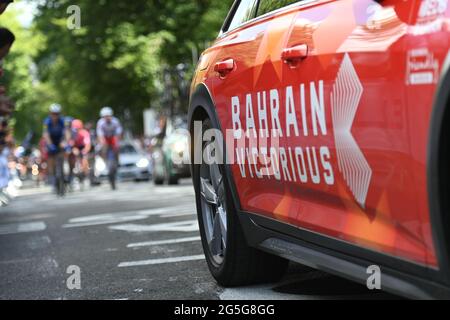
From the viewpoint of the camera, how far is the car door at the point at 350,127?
10.3 feet

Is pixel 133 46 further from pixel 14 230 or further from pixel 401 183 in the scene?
pixel 401 183

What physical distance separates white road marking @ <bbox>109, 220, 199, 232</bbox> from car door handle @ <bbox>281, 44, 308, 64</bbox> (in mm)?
4682

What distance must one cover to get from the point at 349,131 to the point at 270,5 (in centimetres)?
140

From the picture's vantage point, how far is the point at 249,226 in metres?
4.76

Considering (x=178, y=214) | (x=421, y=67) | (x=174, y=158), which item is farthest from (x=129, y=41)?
(x=421, y=67)

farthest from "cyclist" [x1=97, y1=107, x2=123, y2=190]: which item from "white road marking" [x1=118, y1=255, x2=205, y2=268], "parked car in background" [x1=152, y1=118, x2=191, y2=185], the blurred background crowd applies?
"white road marking" [x1=118, y1=255, x2=205, y2=268]

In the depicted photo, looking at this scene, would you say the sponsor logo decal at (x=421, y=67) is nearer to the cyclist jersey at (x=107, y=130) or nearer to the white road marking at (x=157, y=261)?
the white road marking at (x=157, y=261)

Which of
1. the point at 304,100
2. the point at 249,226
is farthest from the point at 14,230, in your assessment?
the point at 304,100

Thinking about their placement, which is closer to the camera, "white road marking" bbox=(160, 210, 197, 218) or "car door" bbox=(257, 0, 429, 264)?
"car door" bbox=(257, 0, 429, 264)

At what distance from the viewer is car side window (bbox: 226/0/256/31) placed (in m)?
5.10

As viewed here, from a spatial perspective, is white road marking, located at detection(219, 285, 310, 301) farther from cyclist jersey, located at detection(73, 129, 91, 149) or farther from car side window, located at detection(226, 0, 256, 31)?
cyclist jersey, located at detection(73, 129, 91, 149)

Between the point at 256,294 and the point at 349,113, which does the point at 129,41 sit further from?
the point at 349,113

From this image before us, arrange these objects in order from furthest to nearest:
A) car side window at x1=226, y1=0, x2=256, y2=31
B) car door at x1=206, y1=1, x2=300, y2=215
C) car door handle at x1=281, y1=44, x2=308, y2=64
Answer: car side window at x1=226, y1=0, x2=256, y2=31 → car door at x1=206, y1=1, x2=300, y2=215 → car door handle at x1=281, y1=44, x2=308, y2=64
